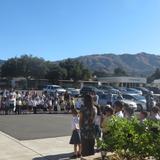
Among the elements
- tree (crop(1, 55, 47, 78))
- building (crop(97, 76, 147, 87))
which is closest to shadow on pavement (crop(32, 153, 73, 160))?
building (crop(97, 76, 147, 87))

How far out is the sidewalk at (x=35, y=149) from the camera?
11.2 m

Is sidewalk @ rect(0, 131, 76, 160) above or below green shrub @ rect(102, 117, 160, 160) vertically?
below

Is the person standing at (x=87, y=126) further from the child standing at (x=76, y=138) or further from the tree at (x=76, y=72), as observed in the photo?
the tree at (x=76, y=72)

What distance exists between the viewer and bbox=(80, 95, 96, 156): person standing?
1055 cm

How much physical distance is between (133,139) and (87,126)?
2.83 metres

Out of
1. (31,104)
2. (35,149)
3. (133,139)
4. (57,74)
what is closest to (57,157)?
(35,149)

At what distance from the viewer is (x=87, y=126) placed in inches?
416

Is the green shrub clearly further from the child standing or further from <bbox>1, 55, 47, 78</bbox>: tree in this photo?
<bbox>1, 55, 47, 78</bbox>: tree

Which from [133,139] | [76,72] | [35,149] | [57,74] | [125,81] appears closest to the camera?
[133,139]

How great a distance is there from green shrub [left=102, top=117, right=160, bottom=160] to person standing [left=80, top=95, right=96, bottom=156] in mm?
1830

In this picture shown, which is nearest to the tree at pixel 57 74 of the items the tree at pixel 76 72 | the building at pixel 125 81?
the tree at pixel 76 72

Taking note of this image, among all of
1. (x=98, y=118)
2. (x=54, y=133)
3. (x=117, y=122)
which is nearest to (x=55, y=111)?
(x=54, y=133)

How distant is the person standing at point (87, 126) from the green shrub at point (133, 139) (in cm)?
183

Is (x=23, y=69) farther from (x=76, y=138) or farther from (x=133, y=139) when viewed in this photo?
(x=133, y=139)
